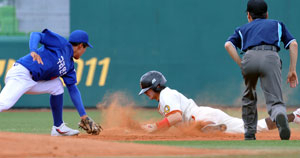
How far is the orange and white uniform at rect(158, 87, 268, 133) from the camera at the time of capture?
7.35 meters

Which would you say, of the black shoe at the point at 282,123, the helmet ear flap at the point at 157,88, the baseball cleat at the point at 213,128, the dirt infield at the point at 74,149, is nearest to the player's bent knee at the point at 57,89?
the helmet ear flap at the point at 157,88

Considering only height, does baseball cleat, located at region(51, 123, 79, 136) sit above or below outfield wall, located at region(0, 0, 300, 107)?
above

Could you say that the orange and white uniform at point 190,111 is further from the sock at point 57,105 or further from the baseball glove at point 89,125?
the sock at point 57,105

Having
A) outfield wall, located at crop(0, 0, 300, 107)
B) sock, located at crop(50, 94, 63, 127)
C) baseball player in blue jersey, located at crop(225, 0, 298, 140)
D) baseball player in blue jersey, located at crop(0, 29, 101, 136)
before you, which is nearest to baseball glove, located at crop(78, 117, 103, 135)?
baseball player in blue jersey, located at crop(0, 29, 101, 136)

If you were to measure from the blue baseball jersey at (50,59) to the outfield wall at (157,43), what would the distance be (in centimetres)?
760

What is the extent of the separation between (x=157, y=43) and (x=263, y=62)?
28.0 ft

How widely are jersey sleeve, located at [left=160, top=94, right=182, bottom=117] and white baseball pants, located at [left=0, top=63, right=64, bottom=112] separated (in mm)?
1286

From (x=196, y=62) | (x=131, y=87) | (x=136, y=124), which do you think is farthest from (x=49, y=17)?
(x=136, y=124)

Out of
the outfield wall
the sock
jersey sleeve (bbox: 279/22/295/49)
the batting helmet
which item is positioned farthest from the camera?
the outfield wall

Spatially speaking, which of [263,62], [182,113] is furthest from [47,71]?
[263,62]

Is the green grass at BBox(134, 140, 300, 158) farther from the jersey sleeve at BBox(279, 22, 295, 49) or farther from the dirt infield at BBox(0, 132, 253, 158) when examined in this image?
the jersey sleeve at BBox(279, 22, 295, 49)

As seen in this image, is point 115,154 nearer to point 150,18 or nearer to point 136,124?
point 136,124

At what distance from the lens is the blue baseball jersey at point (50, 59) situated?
705 centimetres

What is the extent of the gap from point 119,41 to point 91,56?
76cm
